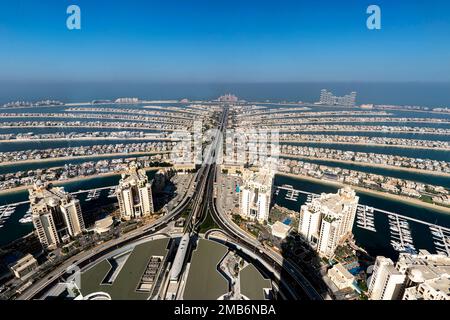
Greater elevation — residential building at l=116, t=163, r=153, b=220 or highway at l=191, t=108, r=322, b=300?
residential building at l=116, t=163, r=153, b=220

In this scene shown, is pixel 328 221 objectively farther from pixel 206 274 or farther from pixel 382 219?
pixel 382 219

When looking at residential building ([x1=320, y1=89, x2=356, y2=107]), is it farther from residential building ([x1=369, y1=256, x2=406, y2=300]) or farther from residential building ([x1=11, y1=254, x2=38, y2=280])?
residential building ([x1=11, y1=254, x2=38, y2=280])

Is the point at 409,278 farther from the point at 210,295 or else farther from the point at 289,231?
the point at 210,295

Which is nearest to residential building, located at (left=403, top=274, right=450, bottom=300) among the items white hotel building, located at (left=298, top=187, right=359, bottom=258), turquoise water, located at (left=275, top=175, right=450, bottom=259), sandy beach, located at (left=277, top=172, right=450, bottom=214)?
white hotel building, located at (left=298, top=187, right=359, bottom=258)

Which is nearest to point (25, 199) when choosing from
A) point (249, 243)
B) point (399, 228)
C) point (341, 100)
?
point (249, 243)

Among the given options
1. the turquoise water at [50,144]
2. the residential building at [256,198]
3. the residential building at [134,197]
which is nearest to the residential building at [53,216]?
the residential building at [134,197]

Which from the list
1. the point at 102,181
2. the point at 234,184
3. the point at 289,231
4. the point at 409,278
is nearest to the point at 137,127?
the point at 102,181
